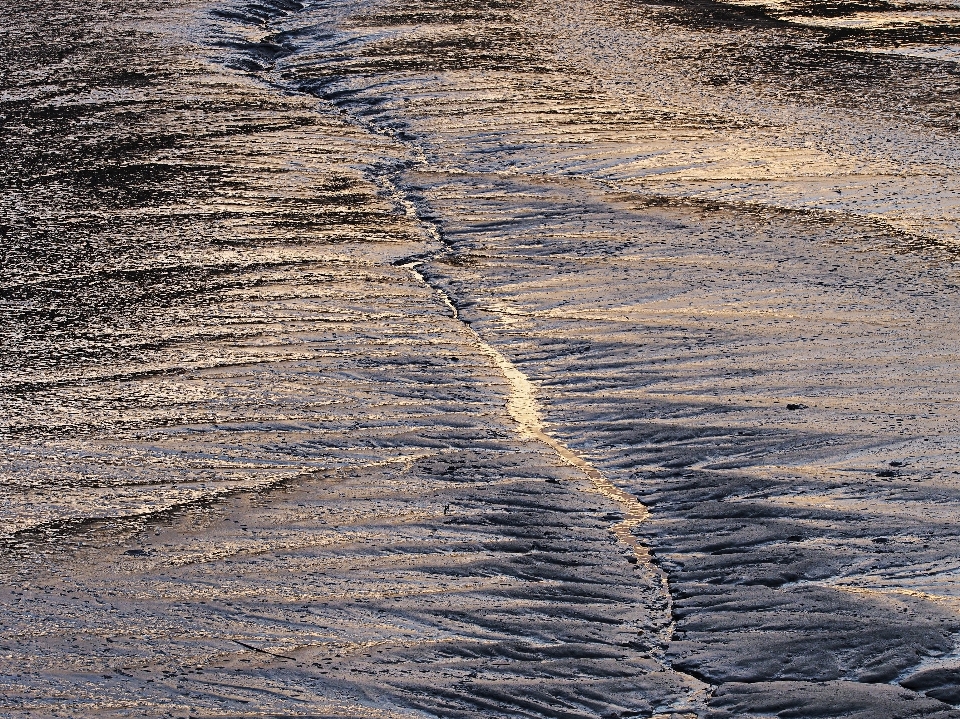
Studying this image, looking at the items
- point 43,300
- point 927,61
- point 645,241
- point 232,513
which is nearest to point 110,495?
point 232,513

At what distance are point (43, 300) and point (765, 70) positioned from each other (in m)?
4.33

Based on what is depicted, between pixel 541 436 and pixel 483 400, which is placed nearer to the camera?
pixel 541 436

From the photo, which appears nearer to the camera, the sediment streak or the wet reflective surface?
the wet reflective surface

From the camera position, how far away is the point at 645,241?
4820 millimetres

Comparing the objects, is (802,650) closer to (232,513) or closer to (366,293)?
(232,513)

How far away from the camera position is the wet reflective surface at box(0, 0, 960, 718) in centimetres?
258

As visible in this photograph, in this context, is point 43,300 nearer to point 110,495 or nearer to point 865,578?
point 110,495

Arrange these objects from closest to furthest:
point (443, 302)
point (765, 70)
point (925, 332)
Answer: point (925, 332), point (443, 302), point (765, 70)

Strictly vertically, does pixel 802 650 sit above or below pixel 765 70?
below

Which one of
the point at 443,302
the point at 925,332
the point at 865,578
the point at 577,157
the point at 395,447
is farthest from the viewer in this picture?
the point at 577,157

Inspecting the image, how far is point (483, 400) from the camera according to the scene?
365 centimetres

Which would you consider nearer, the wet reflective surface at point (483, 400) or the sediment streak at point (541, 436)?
the wet reflective surface at point (483, 400)

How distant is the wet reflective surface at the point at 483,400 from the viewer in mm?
2578

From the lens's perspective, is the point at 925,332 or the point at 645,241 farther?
the point at 645,241
